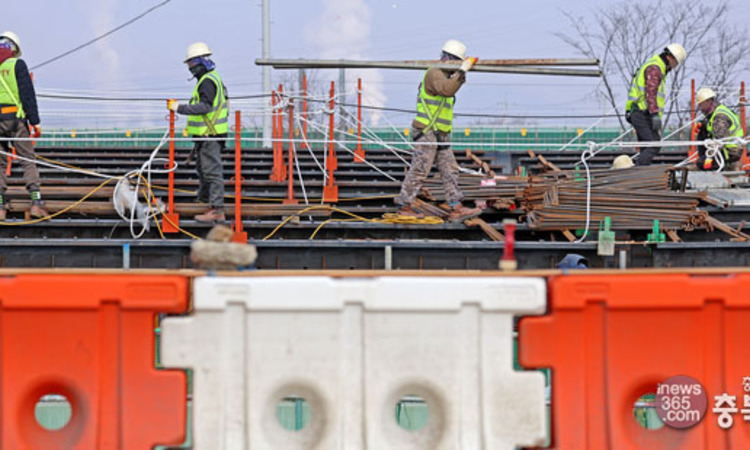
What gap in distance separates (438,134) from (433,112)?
0.28 meters

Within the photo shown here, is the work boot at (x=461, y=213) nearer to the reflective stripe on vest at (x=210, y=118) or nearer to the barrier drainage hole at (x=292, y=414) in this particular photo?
the reflective stripe on vest at (x=210, y=118)

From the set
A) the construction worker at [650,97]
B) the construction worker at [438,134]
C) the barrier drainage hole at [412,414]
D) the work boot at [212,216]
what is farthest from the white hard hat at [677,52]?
the barrier drainage hole at [412,414]

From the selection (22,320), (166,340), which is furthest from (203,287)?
(22,320)

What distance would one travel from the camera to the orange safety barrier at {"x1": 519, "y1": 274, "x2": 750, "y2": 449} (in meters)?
4.37

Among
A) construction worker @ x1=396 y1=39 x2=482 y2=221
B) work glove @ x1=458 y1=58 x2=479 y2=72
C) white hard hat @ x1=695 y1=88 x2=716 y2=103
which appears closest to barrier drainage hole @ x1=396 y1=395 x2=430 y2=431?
construction worker @ x1=396 y1=39 x2=482 y2=221

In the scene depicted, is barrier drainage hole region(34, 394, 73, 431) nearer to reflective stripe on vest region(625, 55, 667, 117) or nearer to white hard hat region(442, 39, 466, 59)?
white hard hat region(442, 39, 466, 59)

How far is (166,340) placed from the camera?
4.27 meters

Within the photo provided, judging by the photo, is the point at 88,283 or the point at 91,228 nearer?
the point at 88,283

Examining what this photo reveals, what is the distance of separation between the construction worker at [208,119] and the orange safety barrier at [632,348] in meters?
6.18

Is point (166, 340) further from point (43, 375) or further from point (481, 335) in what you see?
point (481, 335)

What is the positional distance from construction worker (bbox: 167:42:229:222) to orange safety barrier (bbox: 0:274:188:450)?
5525 millimetres

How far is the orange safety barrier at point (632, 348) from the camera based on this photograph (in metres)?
4.37

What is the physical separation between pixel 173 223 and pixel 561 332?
6.25 metres

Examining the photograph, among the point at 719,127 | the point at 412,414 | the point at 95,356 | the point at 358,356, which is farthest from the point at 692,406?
the point at 719,127
